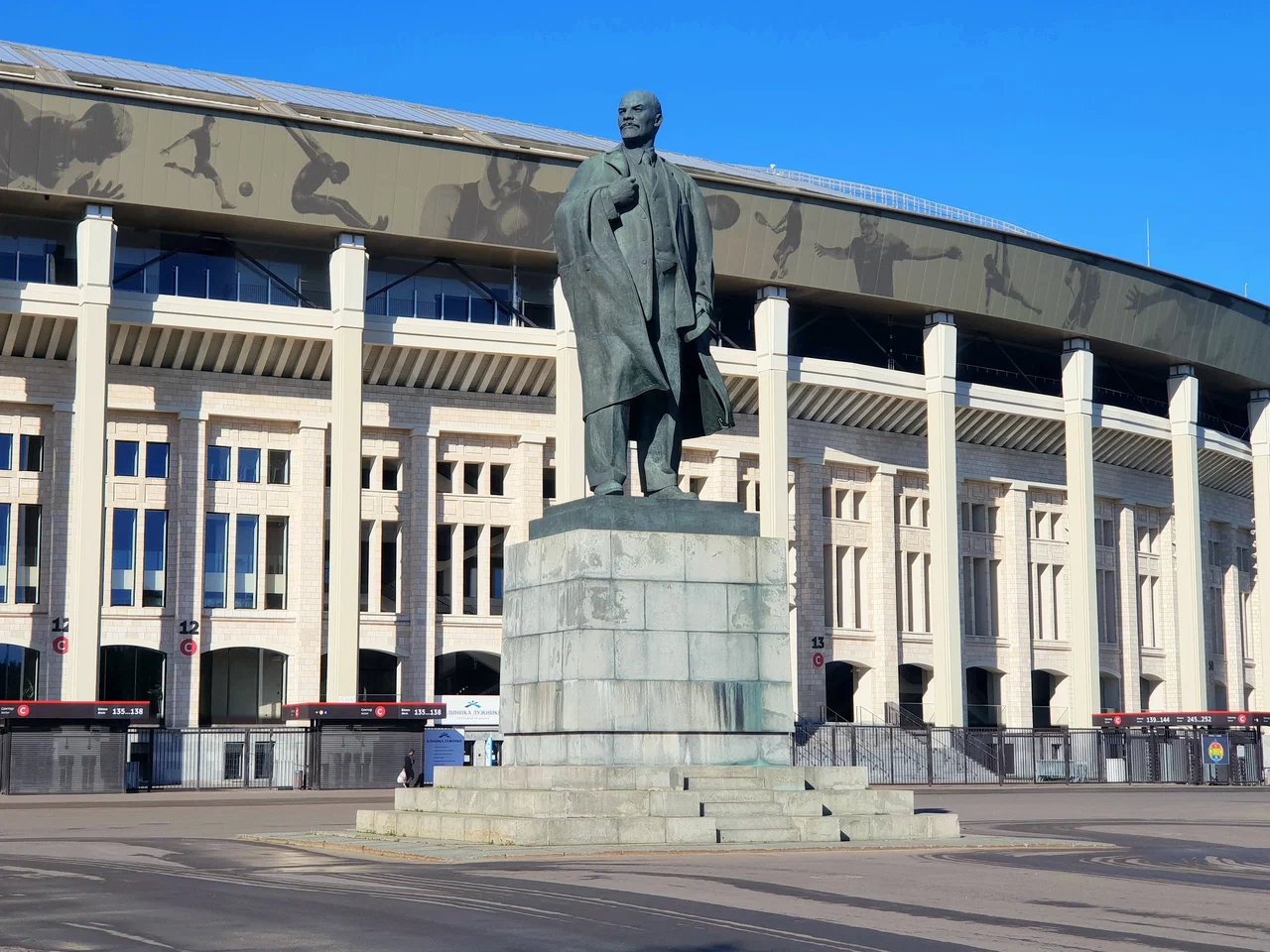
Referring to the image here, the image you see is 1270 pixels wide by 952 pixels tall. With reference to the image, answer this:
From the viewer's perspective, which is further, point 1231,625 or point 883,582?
point 1231,625

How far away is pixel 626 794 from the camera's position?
15180 mm

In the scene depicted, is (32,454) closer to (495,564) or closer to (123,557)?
(123,557)

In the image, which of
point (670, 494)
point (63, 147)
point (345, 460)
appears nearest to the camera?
point (670, 494)

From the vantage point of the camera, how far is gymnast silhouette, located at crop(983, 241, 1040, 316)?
2292 inches

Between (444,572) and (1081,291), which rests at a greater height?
(1081,291)

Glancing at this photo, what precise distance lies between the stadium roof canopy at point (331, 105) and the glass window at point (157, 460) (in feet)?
35.7

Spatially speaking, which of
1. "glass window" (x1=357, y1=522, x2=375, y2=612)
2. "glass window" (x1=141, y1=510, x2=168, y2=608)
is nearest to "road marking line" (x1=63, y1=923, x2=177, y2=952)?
"glass window" (x1=141, y1=510, x2=168, y2=608)

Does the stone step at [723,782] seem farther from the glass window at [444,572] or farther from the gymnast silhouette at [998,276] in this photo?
the gymnast silhouette at [998,276]

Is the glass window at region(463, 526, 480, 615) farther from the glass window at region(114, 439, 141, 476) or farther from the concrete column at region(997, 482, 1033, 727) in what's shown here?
the concrete column at region(997, 482, 1033, 727)

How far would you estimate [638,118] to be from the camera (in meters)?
17.7

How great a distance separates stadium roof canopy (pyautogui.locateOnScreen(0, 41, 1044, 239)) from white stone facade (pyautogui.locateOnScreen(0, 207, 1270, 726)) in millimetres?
6994

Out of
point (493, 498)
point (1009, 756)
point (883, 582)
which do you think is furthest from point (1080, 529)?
point (493, 498)

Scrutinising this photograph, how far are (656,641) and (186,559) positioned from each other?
36.4 meters

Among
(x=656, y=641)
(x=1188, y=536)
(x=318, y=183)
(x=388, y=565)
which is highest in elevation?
(x=318, y=183)
